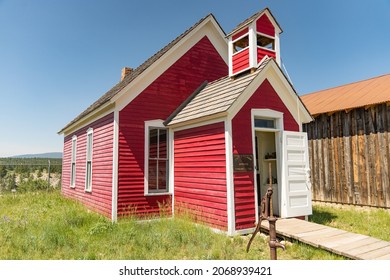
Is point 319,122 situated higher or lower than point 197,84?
lower

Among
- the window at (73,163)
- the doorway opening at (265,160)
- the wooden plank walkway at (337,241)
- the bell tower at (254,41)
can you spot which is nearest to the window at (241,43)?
the bell tower at (254,41)

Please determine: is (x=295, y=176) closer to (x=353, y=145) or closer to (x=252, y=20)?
(x=252, y=20)

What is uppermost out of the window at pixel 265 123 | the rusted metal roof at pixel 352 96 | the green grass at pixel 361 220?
the rusted metal roof at pixel 352 96

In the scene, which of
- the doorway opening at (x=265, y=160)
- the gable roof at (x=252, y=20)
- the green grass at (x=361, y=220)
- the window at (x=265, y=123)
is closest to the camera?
the green grass at (x=361, y=220)

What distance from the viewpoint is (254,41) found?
27.8 ft

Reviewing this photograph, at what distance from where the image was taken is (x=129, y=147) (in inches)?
357

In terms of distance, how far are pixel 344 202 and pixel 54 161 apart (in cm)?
1983

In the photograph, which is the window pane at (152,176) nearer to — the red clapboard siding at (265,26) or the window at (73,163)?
the red clapboard siding at (265,26)

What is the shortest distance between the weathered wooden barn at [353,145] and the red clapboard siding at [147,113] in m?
6.32

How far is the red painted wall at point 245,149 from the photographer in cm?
723

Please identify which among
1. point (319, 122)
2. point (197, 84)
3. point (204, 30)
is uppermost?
point (204, 30)

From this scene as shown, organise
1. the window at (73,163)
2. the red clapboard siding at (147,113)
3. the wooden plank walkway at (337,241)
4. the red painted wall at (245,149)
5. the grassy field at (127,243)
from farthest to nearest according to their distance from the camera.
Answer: the window at (73,163) → the red clapboard siding at (147,113) → the red painted wall at (245,149) → the grassy field at (127,243) → the wooden plank walkway at (337,241)
